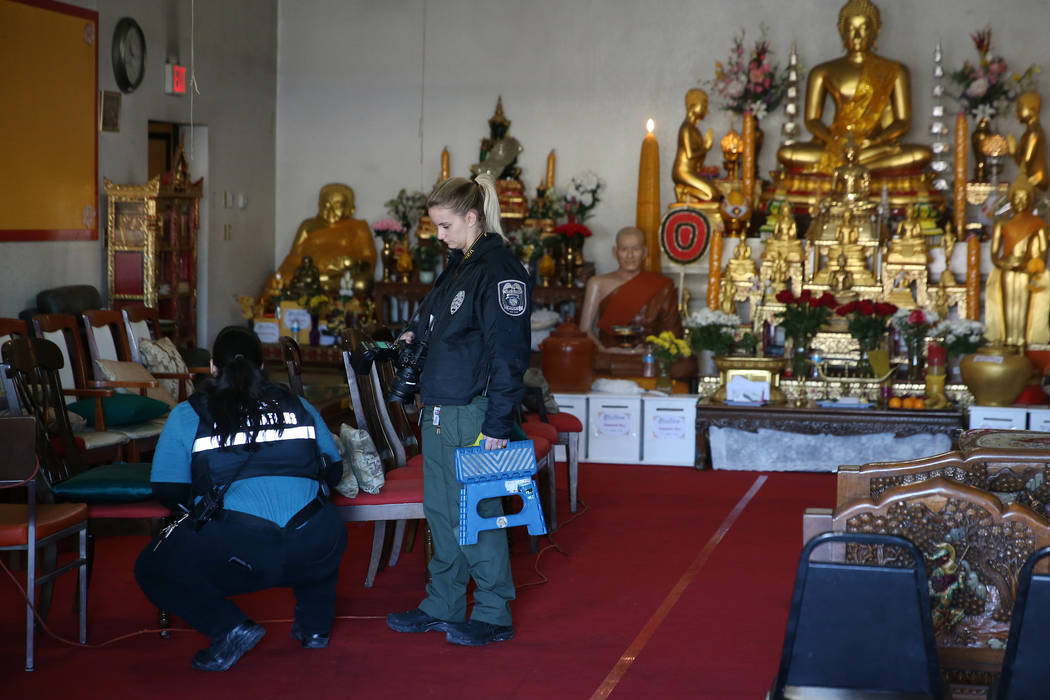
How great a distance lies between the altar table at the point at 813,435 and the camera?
5984 millimetres

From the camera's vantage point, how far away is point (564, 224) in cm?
866

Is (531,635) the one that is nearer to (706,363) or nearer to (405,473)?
(405,473)

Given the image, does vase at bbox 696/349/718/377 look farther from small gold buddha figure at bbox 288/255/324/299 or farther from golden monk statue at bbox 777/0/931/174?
small gold buddha figure at bbox 288/255/324/299

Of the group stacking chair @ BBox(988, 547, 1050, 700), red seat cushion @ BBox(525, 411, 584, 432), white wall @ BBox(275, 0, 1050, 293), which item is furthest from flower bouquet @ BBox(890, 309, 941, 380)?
stacking chair @ BBox(988, 547, 1050, 700)

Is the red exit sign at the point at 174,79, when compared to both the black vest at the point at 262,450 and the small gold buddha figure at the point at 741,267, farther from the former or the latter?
the black vest at the point at 262,450

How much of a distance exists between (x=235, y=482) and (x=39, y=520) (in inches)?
20.2

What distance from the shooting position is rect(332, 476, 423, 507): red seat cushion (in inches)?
138

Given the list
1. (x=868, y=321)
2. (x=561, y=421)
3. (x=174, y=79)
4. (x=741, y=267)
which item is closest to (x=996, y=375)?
(x=868, y=321)

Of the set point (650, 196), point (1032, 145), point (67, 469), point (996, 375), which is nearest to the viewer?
point (67, 469)

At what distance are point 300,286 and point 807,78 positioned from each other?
387cm

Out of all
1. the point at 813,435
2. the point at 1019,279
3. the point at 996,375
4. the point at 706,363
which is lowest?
the point at 813,435

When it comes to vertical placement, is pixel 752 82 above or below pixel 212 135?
above

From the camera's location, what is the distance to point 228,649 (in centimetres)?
304

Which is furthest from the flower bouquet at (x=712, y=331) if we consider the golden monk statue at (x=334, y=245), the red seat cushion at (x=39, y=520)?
the red seat cushion at (x=39, y=520)
